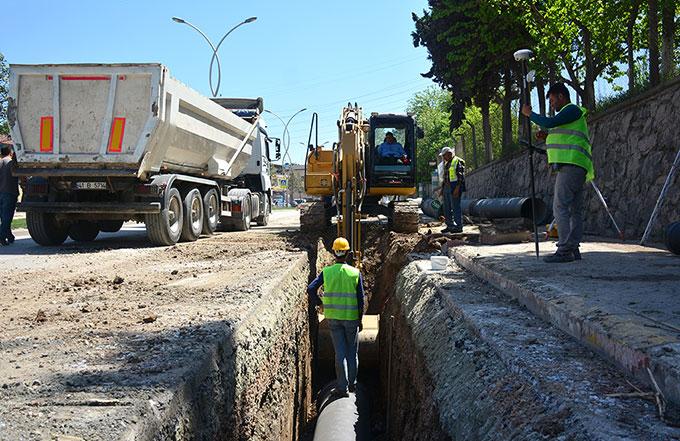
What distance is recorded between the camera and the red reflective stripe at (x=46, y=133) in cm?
948

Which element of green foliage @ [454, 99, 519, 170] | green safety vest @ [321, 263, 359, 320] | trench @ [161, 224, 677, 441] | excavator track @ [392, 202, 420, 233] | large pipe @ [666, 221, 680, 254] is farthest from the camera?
green foliage @ [454, 99, 519, 170]

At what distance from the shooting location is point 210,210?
43.1 ft

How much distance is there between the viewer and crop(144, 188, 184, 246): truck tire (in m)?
10.2

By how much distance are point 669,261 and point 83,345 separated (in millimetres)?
5518

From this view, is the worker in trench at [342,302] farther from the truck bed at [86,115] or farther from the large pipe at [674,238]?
the truck bed at [86,115]

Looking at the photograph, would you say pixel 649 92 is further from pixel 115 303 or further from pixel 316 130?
pixel 115 303

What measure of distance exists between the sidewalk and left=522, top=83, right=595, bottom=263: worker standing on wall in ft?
1.10

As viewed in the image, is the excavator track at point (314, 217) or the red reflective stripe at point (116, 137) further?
the excavator track at point (314, 217)

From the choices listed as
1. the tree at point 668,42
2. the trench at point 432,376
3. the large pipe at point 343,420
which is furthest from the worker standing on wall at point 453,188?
the large pipe at point 343,420

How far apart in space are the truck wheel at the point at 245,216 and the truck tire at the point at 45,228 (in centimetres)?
526

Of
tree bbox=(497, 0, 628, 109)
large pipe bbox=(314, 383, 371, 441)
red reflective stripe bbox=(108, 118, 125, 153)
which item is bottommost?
large pipe bbox=(314, 383, 371, 441)

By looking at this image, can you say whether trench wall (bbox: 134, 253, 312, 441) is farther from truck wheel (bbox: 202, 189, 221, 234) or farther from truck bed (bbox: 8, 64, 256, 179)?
truck wheel (bbox: 202, 189, 221, 234)

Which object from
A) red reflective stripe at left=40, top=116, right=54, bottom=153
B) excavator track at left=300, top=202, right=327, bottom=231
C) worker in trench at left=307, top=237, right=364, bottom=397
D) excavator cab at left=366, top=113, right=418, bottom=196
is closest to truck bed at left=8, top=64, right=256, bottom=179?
red reflective stripe at left=40, top=116, right=54, bottom=153

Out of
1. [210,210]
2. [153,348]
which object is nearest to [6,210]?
[210,210]
